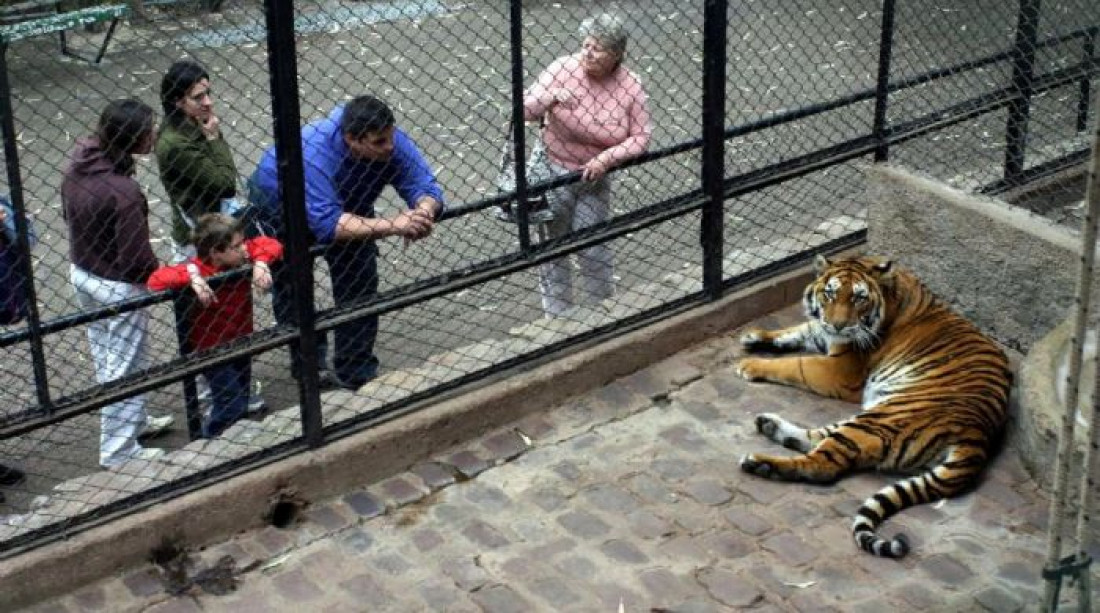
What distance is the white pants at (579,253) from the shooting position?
23.9 feet

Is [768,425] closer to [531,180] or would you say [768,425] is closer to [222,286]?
[531,180]

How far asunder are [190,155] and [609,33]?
1933 millimetres

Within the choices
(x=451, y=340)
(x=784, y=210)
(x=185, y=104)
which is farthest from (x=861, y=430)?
(x=784, y=210)

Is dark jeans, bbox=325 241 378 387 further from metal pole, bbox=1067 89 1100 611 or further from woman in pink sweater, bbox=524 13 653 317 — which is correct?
metal pole, bbox=1067 89 1100 611

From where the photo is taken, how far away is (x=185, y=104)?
6.58 m

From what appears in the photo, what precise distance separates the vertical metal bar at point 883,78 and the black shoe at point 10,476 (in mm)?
4072

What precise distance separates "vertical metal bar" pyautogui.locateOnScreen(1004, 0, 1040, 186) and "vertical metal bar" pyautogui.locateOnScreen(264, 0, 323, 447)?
389 cm

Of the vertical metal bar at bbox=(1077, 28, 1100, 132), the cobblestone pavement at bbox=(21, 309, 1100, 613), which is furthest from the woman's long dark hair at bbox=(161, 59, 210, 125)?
the vertical metal bar at bbox=(1077, 28, 1100, 132)

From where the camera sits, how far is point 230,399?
652 cm

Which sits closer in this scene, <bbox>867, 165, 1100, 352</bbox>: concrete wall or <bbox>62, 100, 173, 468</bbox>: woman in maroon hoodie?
<bbox>62, 100, 173, 468</bbox>: woman in maroon hoodie

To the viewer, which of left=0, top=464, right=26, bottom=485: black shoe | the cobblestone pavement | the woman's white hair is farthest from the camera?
the woman's white hair

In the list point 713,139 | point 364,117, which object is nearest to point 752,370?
point 713,139

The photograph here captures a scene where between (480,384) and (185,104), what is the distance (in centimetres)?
176

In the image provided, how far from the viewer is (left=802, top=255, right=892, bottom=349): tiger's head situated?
638cm
